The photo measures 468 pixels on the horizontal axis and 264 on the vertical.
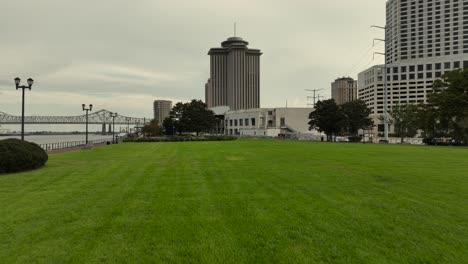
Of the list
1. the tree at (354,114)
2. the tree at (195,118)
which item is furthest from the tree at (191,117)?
the tree at (354,114)

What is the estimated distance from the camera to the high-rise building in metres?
151

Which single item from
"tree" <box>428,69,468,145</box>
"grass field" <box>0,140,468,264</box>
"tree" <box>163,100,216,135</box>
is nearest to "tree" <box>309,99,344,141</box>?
"tree" <box>428,69,468,145</box>

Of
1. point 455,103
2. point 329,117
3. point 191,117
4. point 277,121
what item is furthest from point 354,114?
point 277,121

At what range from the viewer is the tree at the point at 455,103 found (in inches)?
1662

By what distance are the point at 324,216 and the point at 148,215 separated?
15.2ft

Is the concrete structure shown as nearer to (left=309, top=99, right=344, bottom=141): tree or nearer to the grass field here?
(left=309, top=99, right=344, bottom=141): tree

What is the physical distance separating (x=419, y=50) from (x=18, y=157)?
228 meters

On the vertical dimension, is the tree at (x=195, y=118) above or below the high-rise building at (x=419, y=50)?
below

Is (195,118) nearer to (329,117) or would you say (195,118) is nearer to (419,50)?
(329,117)

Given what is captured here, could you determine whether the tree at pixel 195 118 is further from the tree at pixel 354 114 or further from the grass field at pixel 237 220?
the grass field at pixel 237 220

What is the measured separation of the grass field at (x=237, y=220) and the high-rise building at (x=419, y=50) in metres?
148

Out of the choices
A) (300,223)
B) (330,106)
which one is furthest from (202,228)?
(330,106)

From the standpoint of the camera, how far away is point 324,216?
7742mm

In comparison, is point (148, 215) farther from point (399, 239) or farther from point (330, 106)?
point (330, 106)
